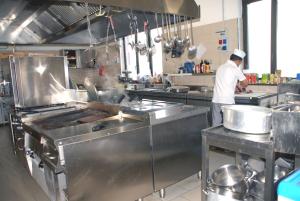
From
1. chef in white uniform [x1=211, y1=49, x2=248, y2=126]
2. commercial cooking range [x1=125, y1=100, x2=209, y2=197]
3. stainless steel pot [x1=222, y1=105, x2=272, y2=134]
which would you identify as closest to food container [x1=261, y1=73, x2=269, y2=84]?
chef in white uniform [x1=211, y1=49, x2=248, y2=126]

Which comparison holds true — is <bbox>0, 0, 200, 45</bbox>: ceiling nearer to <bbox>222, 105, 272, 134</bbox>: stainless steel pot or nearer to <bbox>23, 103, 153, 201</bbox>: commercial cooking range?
<bbox>23, 103, 153, 201</bbox>: commercial cooking range

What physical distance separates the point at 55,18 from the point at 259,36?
9.09ft

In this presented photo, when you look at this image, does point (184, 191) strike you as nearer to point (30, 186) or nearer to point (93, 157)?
point (93, 157)

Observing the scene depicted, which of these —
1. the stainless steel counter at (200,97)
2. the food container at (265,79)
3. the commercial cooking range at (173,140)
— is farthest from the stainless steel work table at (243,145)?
the food container at (265,79)

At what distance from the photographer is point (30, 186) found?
2.55 meters

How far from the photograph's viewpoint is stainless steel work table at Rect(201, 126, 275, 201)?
1292 mm

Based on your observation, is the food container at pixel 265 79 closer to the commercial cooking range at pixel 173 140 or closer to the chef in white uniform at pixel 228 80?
the chef in white uniform at pixel 228 80

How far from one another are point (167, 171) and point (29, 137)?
49.3 inches

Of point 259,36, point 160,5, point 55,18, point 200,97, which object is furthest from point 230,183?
point 259,36

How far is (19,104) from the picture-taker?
9.75 ft

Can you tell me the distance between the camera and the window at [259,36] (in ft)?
11.1

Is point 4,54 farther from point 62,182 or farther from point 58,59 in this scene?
point 62,182

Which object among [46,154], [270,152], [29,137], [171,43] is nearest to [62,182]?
[46,154]

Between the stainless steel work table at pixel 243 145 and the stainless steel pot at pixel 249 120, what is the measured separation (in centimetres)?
4
